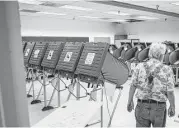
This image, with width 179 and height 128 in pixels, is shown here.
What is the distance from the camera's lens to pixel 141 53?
6148mm

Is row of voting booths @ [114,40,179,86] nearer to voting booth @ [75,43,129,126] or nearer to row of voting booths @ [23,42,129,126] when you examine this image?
row of voting booths @ [23,42,129,126]

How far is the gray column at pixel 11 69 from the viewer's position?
26.9 inches

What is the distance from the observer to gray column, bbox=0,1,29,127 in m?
0.68

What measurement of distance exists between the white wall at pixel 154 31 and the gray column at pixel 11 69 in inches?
501

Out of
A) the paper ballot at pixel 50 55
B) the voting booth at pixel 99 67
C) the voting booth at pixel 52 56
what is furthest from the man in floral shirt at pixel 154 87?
the paper ballot at pixel 50 55

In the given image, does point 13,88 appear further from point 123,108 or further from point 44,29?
point 44,29

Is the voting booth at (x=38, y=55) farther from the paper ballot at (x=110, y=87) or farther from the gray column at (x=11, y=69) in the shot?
the gray column at (x=11, y=69)

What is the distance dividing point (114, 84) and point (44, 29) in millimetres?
8353

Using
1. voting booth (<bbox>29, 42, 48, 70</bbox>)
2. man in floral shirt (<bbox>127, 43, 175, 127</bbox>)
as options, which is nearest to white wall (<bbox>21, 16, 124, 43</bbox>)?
voting booth (<bbox>29, 42, 48, 70</bbox>)

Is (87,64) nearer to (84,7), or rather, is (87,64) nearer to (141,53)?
(141,53)

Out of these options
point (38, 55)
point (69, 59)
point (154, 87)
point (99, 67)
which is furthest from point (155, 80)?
point (38, 55)

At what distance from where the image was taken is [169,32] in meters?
12.3

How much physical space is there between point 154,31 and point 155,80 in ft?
38.7

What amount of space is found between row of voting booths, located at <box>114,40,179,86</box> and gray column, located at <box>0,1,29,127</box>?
534cm
